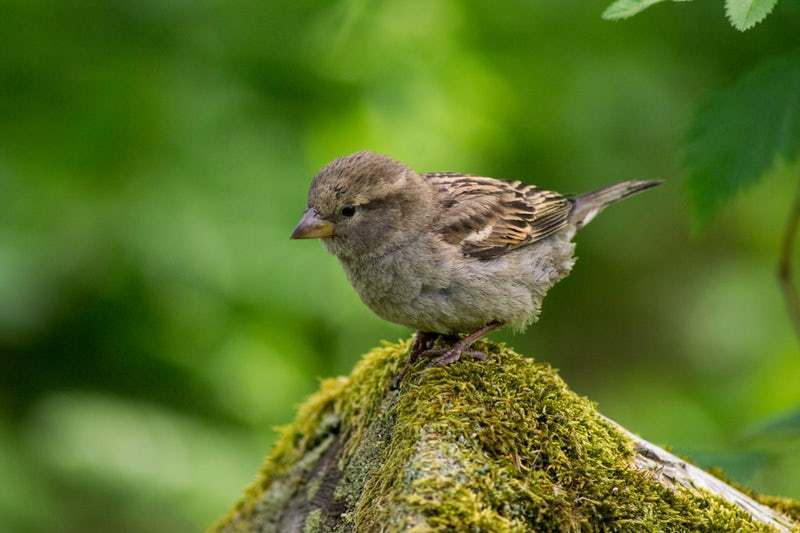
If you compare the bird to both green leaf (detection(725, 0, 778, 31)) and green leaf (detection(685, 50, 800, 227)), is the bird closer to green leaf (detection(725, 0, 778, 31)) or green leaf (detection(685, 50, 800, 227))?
green leaf (detection(685, 50, 800, 227))

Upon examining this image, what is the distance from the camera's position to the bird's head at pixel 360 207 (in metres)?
4.12

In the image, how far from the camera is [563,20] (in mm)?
7199

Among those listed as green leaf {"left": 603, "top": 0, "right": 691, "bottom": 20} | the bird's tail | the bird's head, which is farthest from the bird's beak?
green leaf {"left": 603, "top": 0, "right": 691, "bottom": 20}

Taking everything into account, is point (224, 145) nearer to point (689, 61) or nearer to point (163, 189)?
point (163, 189)

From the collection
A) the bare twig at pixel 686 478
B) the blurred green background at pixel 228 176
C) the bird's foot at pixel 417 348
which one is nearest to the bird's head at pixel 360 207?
the bird's foot at pixel 417 348

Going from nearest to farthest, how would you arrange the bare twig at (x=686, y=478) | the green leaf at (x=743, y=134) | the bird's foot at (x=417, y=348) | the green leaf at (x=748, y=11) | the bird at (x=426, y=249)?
the green leaf at (x=748, y=11)
the bare twig at (x=686, y=478)
the bird's foot at (x=417, y=348)
the green leaf at (x=743, y=134)
the bird at (x=426, y=249)

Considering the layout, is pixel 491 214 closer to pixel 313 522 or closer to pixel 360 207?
pixel 360 207

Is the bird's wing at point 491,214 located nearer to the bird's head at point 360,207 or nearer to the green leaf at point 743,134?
the bird's head at point 360,207

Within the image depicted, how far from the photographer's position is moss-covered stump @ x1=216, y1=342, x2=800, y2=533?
9.23ft

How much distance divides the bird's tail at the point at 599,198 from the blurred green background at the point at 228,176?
0.97 metres

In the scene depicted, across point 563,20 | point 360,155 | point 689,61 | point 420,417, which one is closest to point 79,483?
point 360,155

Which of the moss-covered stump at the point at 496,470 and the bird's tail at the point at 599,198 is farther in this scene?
the bird's tail at the point at 599,198

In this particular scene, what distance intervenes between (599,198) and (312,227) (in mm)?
1876

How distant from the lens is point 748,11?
2764mm
